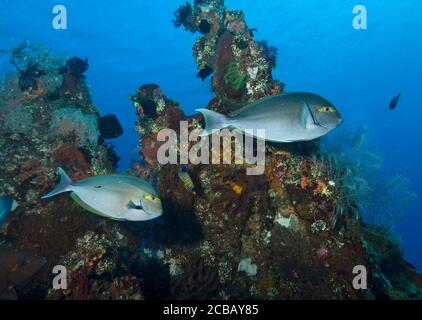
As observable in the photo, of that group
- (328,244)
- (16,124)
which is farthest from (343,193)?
(16,124)

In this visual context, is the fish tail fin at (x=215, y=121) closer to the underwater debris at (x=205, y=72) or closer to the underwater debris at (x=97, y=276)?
the underwater debris at (x=97, y=276)

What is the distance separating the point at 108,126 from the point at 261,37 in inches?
1738

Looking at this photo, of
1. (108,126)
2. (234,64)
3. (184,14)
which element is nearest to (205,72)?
(234,64)

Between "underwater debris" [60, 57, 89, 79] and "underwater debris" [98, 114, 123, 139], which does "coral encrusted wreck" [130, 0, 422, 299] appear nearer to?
"underwater debris" [98, 114, 123, 139]

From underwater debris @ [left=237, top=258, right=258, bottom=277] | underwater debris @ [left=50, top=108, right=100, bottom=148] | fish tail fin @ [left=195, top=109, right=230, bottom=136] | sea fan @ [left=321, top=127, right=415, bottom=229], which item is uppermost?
underwater debris @ [left=50, top=108, right=100, bottom=148]

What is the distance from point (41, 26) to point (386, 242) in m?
39.5

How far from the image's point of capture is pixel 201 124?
606 centimetres

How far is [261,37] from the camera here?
46.4 meters

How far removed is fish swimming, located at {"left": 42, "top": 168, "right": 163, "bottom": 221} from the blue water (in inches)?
216

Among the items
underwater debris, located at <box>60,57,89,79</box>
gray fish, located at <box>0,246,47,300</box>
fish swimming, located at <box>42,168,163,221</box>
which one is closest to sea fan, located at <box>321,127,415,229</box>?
fish swimming, located at <box>42,168,163,221</box>

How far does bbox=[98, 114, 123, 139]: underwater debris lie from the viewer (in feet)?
25.4

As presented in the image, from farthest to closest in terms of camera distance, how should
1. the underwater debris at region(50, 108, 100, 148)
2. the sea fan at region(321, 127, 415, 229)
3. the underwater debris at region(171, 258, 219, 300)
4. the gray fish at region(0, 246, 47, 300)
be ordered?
the underwater debris at region(50, 108, 100, 148) → the underwater debris at region(171, 258, 219, 300) → the sea fan at region(321, 127, 415, 229) → the gray fish at region(0, 246, 47, 300)
